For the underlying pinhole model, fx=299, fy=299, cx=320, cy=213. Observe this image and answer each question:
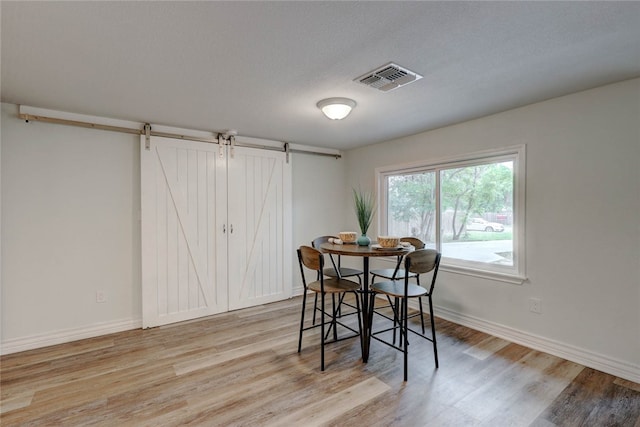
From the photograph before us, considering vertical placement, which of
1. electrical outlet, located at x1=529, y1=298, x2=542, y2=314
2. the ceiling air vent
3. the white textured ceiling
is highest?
the white textured ceiling

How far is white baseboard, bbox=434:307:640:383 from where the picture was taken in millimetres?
2248

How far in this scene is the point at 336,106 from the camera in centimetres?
259

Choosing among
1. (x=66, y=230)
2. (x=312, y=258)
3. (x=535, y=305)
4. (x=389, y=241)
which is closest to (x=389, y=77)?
(x=389, y=241)

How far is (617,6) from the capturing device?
142cm

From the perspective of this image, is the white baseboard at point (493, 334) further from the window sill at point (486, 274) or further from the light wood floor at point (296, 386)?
the window sill at point (486, 274)

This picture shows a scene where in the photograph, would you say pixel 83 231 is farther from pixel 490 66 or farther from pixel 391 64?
pixel 490 66

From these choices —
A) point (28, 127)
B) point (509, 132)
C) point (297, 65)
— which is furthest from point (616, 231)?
point (28, 127)

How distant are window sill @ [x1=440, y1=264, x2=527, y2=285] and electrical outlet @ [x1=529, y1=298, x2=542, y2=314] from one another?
176 millimetres

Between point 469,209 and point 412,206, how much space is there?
788mm

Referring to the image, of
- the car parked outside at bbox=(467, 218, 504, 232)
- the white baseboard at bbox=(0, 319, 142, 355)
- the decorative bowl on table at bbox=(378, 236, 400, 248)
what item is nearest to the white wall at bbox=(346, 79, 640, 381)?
the car parked outside at bbox=(467, 218, 504, 232)

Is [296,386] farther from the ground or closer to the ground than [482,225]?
closer to the ground

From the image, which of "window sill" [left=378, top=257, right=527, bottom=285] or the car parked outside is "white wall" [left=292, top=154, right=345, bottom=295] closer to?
"window sill" [left=378, top=257, right=527, bottom=285]

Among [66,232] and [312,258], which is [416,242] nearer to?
[312,258]

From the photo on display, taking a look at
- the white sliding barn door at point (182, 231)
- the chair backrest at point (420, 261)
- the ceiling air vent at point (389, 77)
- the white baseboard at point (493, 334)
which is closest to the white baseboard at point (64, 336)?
the white baseboard at point (493, 334)
